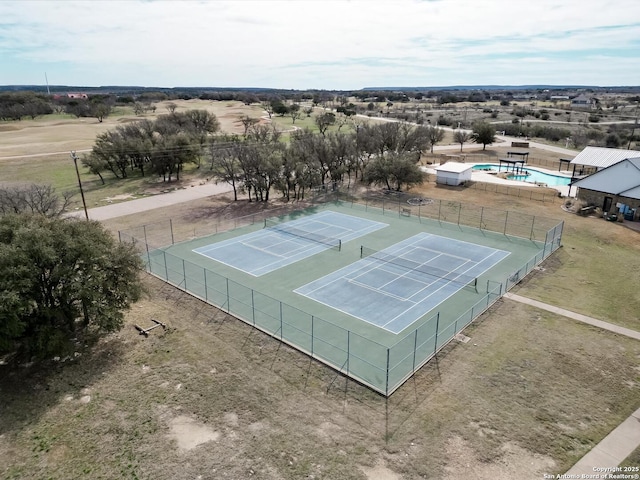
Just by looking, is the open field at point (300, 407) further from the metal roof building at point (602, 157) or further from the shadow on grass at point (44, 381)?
the metal roof building at point (602, 157)

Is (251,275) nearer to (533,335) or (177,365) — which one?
(177,365)

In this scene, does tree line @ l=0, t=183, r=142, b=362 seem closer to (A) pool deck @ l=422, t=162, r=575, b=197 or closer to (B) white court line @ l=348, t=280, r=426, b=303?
(B) white court line @ l=348, t=280, r=426, b=303

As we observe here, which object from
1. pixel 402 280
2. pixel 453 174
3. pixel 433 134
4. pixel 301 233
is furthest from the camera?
pixel 433 134

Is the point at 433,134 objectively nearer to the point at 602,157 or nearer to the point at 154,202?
the point at 602,157

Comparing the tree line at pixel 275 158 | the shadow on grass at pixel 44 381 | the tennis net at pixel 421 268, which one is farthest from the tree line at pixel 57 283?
the tree line at pixel 275 158

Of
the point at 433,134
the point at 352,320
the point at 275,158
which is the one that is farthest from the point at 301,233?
the point at 433,134

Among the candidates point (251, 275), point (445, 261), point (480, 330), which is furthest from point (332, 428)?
point (445, 261)
